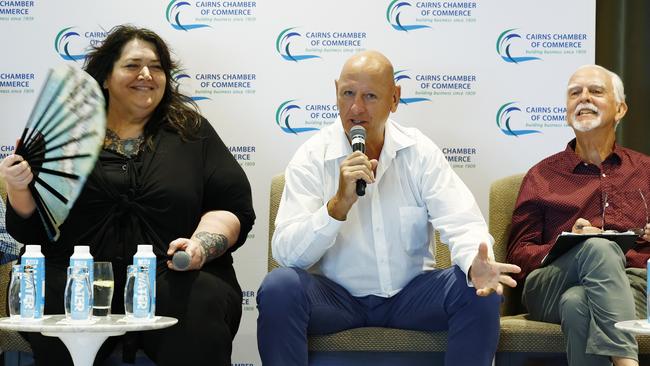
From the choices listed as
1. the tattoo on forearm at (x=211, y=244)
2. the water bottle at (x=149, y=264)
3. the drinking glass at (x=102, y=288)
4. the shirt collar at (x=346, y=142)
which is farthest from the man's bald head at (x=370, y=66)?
the drinking glass at (x=102, y=288)

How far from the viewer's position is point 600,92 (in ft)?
14.2

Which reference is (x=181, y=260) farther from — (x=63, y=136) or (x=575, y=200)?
(x=575, y=200)

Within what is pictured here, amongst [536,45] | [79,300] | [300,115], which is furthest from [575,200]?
[79,300]

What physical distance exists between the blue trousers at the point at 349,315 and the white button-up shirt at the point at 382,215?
12 cm

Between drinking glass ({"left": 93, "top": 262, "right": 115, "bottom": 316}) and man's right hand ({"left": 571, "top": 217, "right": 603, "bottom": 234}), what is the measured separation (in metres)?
1.93

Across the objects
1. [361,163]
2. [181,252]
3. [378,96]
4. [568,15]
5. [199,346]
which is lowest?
[199,346]

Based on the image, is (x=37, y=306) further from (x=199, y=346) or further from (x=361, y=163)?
(x=361, y=163)

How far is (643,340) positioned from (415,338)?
0.87 metres

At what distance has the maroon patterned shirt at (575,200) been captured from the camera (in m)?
4.11

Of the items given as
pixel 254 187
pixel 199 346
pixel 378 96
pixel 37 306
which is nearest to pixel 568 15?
pixel 378 96

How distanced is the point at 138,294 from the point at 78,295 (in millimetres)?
194

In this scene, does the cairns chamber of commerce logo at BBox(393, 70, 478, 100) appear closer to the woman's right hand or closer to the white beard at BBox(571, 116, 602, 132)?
the white beard at BBox(571, 116, 602, 132)

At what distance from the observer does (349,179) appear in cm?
335

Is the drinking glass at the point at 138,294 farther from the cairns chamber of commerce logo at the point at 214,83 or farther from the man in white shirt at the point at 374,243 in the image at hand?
Answer: the cairns chamber of commerce logo at the point at 214,83
